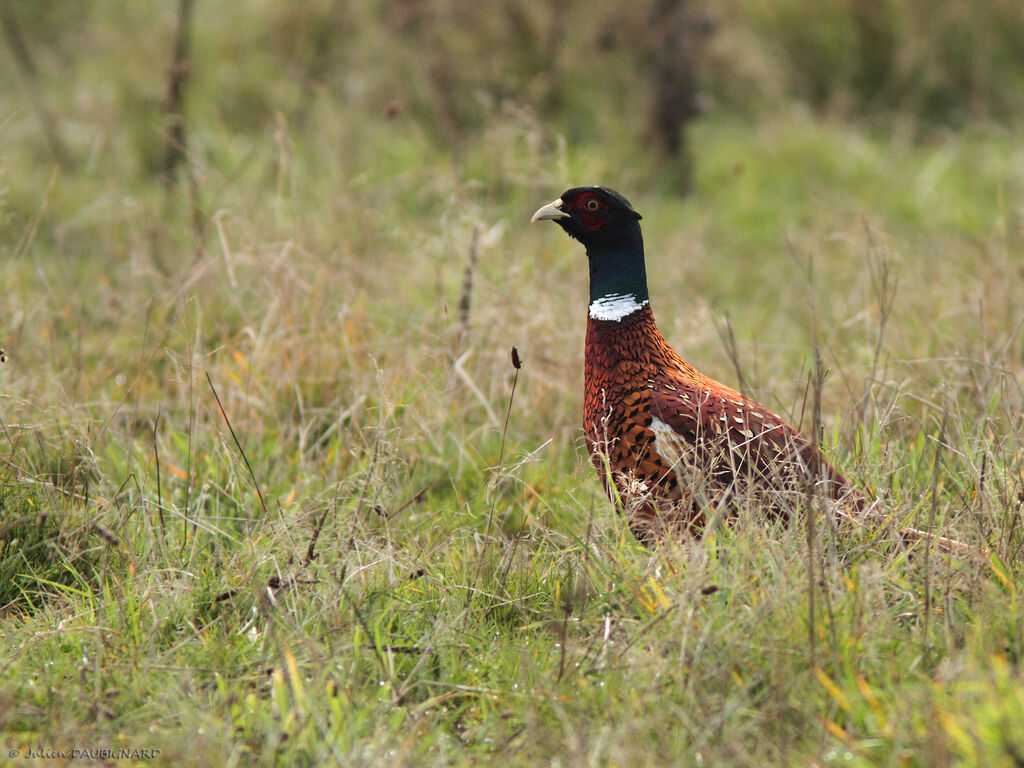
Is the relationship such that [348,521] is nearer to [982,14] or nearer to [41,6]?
[41,6]

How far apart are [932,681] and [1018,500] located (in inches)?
27.6

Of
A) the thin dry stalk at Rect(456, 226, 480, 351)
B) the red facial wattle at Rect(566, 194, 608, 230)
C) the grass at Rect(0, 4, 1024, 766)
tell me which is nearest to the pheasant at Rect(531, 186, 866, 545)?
the red facial wattle at Rect(566, 194, 608, 230)

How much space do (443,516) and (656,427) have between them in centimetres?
70

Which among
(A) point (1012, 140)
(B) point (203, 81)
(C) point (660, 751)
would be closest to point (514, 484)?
(C) point (660, 751)

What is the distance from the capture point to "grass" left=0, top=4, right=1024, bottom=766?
6.72 ft

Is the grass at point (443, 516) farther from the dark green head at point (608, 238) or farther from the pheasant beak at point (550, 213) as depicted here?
the pheasant beak at point (550, 213)

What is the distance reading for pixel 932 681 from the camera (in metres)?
2.09

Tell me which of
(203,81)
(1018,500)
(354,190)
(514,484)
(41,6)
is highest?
(41,6)

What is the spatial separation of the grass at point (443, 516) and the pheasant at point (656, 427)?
13 centimetres

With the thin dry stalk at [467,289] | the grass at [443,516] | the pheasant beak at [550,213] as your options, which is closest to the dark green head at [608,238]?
the pheasant beak at [550,213]

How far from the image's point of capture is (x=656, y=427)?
2773 millimetres

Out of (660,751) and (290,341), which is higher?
(290,341)

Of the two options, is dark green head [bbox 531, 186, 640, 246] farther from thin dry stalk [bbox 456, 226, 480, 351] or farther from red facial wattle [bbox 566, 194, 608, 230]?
thin dry stalk [bbox 456, 226, 480, 351]

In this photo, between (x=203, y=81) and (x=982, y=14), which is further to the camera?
(x=982, y=14)
